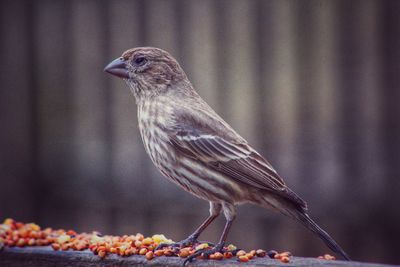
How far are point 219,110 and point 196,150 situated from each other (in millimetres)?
3063

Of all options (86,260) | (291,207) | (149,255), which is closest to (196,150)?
(291,207)

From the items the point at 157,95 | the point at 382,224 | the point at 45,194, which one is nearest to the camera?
the point at 157,95

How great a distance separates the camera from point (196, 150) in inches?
172

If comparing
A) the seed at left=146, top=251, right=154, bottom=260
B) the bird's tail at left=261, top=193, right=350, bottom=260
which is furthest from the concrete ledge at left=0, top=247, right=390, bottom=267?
the bird's tail at left=261, top=193, right=350, bottom=260

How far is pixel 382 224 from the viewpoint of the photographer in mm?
6922

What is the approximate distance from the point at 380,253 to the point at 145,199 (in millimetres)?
2492

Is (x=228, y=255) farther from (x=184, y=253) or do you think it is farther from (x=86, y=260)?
(x=86, y=260)

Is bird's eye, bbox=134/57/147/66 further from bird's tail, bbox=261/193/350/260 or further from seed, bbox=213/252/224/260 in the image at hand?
seed, bbox=213/252/224/260

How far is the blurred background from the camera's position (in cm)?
695

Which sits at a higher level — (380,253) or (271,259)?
(271,259)

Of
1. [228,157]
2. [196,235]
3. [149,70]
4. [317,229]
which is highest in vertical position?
[149,70]

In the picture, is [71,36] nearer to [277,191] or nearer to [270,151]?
[270,151]

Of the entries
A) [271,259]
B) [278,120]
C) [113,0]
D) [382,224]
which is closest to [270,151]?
[278,120]

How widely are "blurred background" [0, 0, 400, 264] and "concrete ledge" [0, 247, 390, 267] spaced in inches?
141
